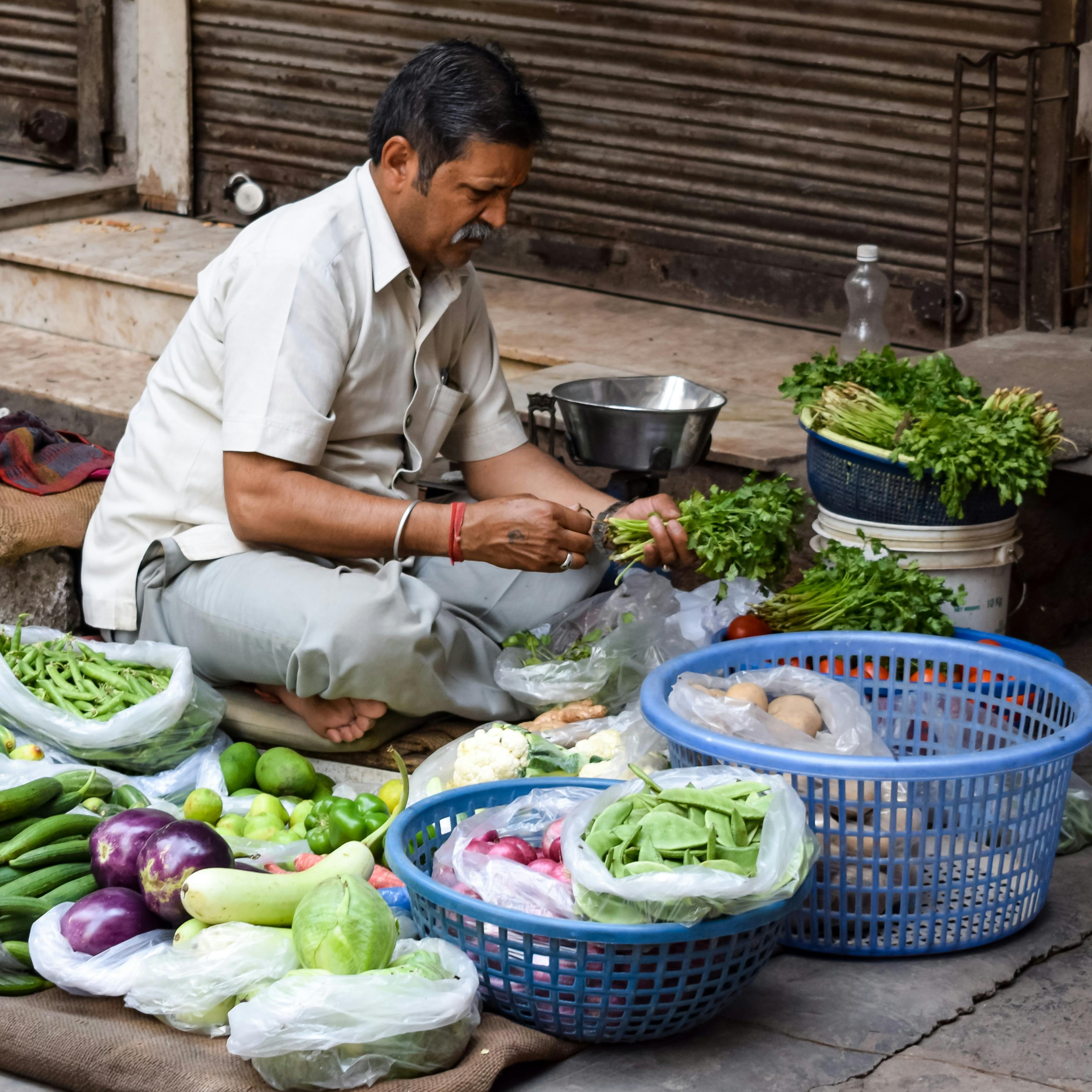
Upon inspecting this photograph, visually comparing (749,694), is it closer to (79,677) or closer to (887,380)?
(887,380)

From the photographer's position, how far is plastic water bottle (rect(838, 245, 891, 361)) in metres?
5.58

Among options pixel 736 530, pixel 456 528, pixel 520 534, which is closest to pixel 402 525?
pixel 456 528

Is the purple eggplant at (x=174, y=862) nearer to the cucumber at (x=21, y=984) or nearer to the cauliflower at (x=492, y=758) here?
the cucumber at (x=21, y=984)

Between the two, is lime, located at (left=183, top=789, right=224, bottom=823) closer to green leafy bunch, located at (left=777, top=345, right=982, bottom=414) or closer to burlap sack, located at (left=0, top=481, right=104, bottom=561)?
burlap sack, located at (left=0, top=481, right=104, bottom=561)

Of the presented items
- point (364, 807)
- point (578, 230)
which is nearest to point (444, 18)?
point (578, 230)

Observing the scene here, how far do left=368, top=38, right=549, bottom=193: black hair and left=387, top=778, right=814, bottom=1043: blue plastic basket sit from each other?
1622mm

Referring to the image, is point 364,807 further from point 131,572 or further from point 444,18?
point 444,18

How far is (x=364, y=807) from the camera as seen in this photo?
124 inches

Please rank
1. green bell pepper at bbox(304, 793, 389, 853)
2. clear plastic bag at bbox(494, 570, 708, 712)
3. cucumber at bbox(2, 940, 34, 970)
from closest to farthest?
cucumber at bbox(2, 940, 34, 970)
green bell pepper at bbox(304, 793, 389, 853)
clear plastic bag at bbox(494, 570, 708, 712)

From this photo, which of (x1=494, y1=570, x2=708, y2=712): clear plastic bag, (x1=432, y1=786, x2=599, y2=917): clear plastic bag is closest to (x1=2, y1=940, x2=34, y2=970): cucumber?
(x1=432, y1=786, x2=599, y2=917): clear plastic bag

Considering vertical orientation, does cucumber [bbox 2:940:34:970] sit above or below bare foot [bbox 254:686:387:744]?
below

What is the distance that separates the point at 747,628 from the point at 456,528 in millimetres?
750

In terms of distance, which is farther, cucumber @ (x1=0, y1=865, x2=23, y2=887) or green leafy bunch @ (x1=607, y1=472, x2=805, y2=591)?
green leafy bunch @ (x1=607, y1=472, x2=805, y2=591)

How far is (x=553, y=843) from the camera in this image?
2717 mm
